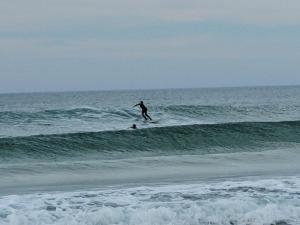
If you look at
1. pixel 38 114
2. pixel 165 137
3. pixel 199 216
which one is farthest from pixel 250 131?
pixel 199 216

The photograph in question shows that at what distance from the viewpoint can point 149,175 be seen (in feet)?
43.9

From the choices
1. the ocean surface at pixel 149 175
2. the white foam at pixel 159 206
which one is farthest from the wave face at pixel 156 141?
the white foam at pixel 159 206

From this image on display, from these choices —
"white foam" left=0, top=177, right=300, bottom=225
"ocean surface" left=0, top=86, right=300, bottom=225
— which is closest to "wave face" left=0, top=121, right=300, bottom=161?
"ocean surface" left=0, top=86, right=300, bottom=225

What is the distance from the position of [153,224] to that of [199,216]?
78cm

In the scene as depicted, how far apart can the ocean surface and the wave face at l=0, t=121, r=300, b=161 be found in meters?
0.04

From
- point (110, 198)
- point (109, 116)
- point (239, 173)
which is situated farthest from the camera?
point (109, 116)

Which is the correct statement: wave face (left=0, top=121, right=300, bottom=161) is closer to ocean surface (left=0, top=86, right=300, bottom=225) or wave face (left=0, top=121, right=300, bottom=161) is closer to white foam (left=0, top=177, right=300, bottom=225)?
ocean surface (left=0, top=86, right=300, bottom=225)

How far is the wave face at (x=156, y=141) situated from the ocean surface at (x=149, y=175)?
0.13ft

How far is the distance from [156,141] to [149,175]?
896 centimetres

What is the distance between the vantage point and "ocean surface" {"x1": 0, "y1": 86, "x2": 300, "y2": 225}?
29.2 feet

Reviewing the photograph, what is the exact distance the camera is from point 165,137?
2284cm

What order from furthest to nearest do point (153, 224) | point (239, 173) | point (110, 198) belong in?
1. point (239, 173)
2. point (110, 198)
3. point (153, 224)

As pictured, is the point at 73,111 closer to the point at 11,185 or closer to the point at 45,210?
the point at 11,185

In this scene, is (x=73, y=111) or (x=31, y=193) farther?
(x=73, y=111)
